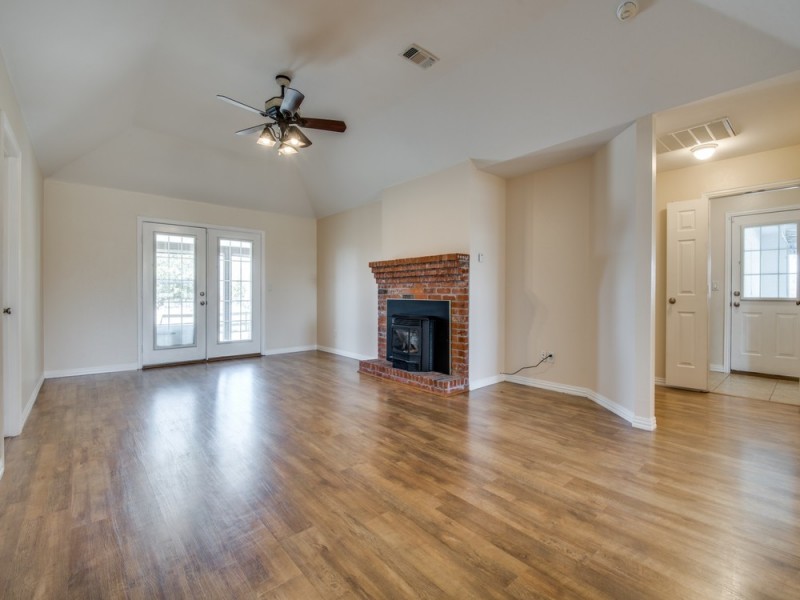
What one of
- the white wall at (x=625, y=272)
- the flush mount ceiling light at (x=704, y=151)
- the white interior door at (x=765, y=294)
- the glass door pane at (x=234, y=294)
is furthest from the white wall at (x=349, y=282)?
the white interior door at (x=765, y=294)

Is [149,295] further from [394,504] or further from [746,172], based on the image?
[746,172]

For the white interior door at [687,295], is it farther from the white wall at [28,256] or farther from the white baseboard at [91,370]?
the white baseboard at [91,370]

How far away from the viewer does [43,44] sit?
8.17 feet

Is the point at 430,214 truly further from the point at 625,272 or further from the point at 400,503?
the point at 400,503

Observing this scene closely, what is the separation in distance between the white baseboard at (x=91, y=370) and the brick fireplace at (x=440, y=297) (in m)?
3.45

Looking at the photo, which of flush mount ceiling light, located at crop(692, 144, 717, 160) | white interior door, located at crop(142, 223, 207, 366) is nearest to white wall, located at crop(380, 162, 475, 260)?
flush mount ceiling light, located at crop(692, 144, 717, 160)

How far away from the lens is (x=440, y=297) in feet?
14.5

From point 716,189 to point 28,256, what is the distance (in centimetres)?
737

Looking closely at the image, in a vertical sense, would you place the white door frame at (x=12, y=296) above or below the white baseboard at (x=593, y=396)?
above

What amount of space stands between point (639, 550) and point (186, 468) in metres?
2.51

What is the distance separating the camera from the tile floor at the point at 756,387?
12.4ft

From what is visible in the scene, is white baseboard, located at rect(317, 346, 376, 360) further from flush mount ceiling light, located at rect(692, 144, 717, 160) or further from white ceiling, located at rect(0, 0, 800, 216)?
flush mount ceiling light, located at rect(692, 144, 717, 160)

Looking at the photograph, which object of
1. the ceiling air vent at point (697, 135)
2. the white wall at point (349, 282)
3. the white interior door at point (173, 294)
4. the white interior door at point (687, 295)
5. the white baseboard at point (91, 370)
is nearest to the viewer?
the ceiling air vent at point (697, 135)

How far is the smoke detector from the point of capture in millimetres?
2351
